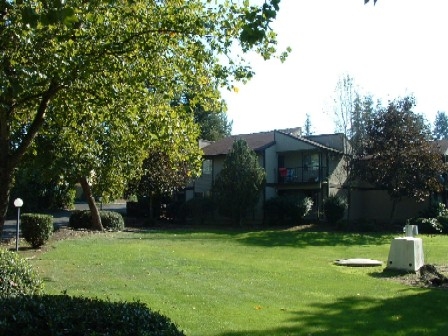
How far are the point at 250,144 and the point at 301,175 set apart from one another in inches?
221

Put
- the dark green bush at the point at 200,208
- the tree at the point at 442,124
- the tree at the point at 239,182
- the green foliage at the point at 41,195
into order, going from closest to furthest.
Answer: the tree at the point at 239,182 → the dark green bush at the point at 200,208 → the green foliage at the point at 41,195 → the tree at the point at 442,124

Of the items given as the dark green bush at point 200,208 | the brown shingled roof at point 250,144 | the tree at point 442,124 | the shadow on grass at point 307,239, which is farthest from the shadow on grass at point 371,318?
the tree at point 442,124

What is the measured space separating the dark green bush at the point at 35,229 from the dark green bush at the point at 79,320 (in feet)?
48.7

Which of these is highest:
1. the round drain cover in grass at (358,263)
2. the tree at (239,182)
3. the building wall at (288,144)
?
the building wall at (288,144)

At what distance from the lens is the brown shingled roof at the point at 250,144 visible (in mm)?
41622

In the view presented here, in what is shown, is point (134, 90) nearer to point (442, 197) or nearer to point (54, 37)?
point (54, 37)

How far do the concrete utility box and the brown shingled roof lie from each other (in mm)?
25974

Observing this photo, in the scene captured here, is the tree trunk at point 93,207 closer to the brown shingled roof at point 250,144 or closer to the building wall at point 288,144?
the brown shingled roof at point 250,144

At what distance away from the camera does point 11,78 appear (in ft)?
25.4

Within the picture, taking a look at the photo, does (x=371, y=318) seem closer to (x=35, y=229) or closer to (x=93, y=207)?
(x=35, y=229)

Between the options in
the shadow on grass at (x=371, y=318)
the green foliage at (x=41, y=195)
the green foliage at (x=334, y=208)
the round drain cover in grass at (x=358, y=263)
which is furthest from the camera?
the green foliage at (x=41, y=195)

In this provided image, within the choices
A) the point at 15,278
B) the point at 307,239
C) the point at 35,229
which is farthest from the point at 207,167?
the point at 15,278

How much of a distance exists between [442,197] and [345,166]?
8307mm

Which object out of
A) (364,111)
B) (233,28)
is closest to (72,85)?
(233,28)
